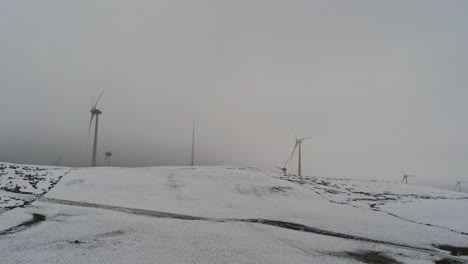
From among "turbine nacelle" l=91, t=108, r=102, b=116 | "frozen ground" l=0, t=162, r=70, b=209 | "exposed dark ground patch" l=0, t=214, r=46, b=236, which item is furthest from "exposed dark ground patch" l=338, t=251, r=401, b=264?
"turbine nacelle" l=91, t=108, r=102, b=116

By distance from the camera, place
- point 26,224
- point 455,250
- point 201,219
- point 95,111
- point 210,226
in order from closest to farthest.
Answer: point 455,250
point 26,224
point 210,226
point 201,219
point 95,111

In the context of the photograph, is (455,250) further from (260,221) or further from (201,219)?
(201,219)

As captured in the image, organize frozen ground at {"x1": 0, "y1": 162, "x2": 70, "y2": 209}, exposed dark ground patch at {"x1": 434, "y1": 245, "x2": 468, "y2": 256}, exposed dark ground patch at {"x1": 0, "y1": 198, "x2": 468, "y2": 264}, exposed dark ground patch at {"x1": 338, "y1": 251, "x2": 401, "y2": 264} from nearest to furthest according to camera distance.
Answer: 1. exposed dark ground patch at {"x1": 338, "y1": 251, "x2": 401, "y2": 264}
2. exposed dark ground patch at {"x1": 434, "y1": 245, "x2": 468, "y2": 256}
3. exposed dark ground patch at {"x1": 0, "y1": 198, "x2": 468, "y2": 264}
4. frozen ground at {"x1": 0, "y1": 162, "x2": 70, "y2": 209}

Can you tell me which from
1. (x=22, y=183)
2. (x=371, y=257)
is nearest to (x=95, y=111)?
(x=22, y=183)

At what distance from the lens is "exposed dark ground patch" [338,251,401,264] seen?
12517 mm

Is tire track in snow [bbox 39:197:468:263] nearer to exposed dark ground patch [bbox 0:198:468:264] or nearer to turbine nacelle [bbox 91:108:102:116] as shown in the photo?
exposed dark ground patch [bbox 0:198:468:264]

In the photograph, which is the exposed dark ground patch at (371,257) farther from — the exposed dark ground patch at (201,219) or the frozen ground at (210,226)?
the exposed dark ground patch at (201,219)

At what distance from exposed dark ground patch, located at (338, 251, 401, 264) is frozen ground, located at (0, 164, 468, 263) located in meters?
0.09

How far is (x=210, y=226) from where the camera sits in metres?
16.7

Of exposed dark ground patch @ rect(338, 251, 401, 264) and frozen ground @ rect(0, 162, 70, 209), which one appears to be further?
frozen ground @ rect(0, 162, 70, 209)

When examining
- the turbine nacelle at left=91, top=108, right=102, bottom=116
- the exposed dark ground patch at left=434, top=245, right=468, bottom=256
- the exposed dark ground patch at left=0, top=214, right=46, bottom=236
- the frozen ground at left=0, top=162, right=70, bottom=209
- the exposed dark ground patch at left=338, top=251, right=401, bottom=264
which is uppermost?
the turbine nacelle at left=91, top=108, right=102, bottom=116

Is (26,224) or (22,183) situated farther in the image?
(22,183)

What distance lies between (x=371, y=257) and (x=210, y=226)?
750cm

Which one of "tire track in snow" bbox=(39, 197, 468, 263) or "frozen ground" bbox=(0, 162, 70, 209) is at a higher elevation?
"frozen ground" bbox=(0, 162, 70, 209)
